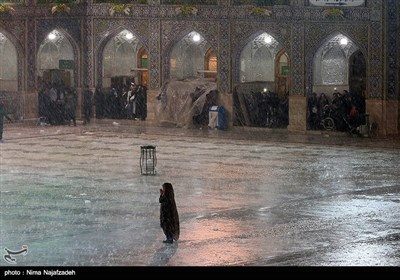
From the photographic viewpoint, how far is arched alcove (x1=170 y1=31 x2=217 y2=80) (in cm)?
3728

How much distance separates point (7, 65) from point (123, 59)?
13.8 feet

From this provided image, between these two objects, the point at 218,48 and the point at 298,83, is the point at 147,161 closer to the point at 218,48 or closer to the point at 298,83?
the point at 298,83

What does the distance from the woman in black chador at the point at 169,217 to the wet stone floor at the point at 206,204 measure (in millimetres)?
171

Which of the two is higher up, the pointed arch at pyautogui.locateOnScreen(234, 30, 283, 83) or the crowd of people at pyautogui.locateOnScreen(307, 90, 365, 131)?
the pointed arch at pyautogui.locateOnScreen(234, 30, 283, 83)

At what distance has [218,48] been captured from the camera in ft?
114

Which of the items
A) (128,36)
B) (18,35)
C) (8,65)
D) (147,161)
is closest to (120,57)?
(128,36)

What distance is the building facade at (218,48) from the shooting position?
3225cm

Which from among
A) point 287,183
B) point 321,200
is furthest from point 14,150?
point 321,200

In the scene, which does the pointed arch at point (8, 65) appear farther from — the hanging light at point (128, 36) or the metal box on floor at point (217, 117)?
the metal box on floor at point (217, 117)

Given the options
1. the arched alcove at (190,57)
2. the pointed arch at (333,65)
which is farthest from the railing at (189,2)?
the pointed arch at (333,65)

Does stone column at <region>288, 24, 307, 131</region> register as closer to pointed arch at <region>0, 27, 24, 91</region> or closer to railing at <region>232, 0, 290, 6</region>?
railing at <region>232, 0, 290, 6</region>

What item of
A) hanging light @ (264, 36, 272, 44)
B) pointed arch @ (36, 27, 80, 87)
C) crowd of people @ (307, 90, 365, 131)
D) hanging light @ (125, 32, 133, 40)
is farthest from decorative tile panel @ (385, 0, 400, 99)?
pointed arch @ (36, 27, 80, 87)

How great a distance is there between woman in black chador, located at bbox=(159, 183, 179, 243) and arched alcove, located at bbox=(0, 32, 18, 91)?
929 inches
